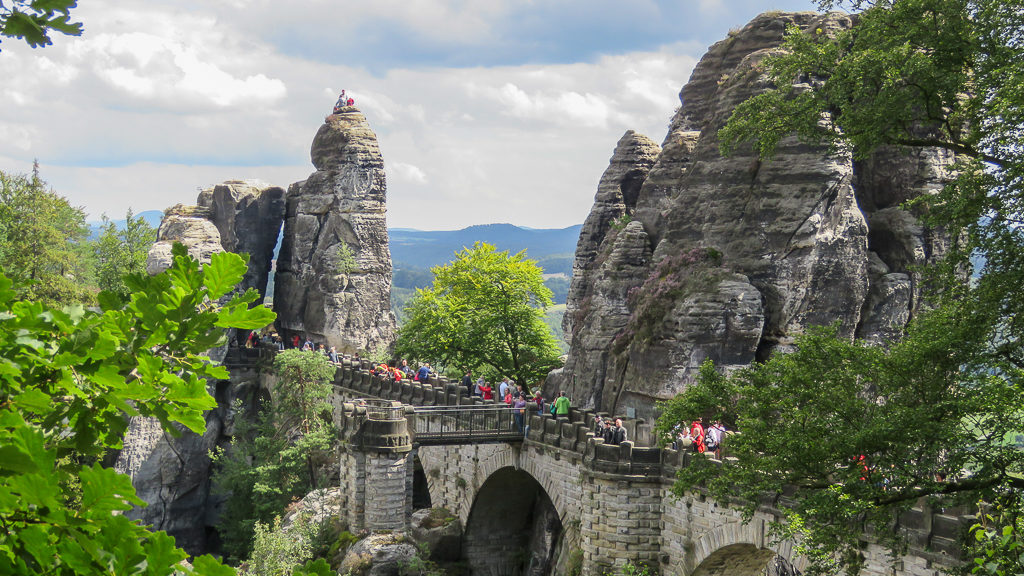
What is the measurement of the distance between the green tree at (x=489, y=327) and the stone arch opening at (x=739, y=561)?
22.8 m

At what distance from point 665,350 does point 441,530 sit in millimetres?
9972

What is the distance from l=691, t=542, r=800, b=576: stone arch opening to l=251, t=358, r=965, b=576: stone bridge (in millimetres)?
32

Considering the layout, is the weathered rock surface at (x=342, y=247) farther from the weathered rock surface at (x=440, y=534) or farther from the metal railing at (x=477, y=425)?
the metal railing at (x=477, y=425)

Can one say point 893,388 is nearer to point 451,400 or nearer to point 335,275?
point 451,400

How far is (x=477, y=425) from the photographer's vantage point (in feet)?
96.2

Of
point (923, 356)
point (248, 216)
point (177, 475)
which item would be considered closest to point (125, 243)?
point (248, 216)

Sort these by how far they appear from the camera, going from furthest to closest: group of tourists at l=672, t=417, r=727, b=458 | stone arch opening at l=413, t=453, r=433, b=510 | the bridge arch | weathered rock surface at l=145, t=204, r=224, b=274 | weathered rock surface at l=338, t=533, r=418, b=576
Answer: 1. weathered rock surface at l=145, t=204, r=224, b=274
2. stone arch opening at l=413, t=453, r=433, b=510
3. weathered rock surface at l=338, t=533, r=418, b=576
4. group of tourists at l=672, t=417, r=727, b=458
5. the bridge arch

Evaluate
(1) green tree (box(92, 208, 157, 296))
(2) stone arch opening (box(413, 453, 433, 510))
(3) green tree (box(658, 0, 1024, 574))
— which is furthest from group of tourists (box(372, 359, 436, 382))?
(3) green tree (box(658, 0, 1024, 574))

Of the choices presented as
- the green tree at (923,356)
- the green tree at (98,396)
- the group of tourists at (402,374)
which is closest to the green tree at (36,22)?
the green tree at (98,396)

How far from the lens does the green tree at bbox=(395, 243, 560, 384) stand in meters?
45.2

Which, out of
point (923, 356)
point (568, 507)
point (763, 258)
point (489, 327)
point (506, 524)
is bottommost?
point (506, 524)

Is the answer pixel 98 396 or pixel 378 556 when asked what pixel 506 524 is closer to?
pixel 378 556

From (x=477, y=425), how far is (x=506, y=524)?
16.5ft

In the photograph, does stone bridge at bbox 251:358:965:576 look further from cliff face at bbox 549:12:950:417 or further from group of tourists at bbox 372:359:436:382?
cliff face at bbox 549:12:950:417
